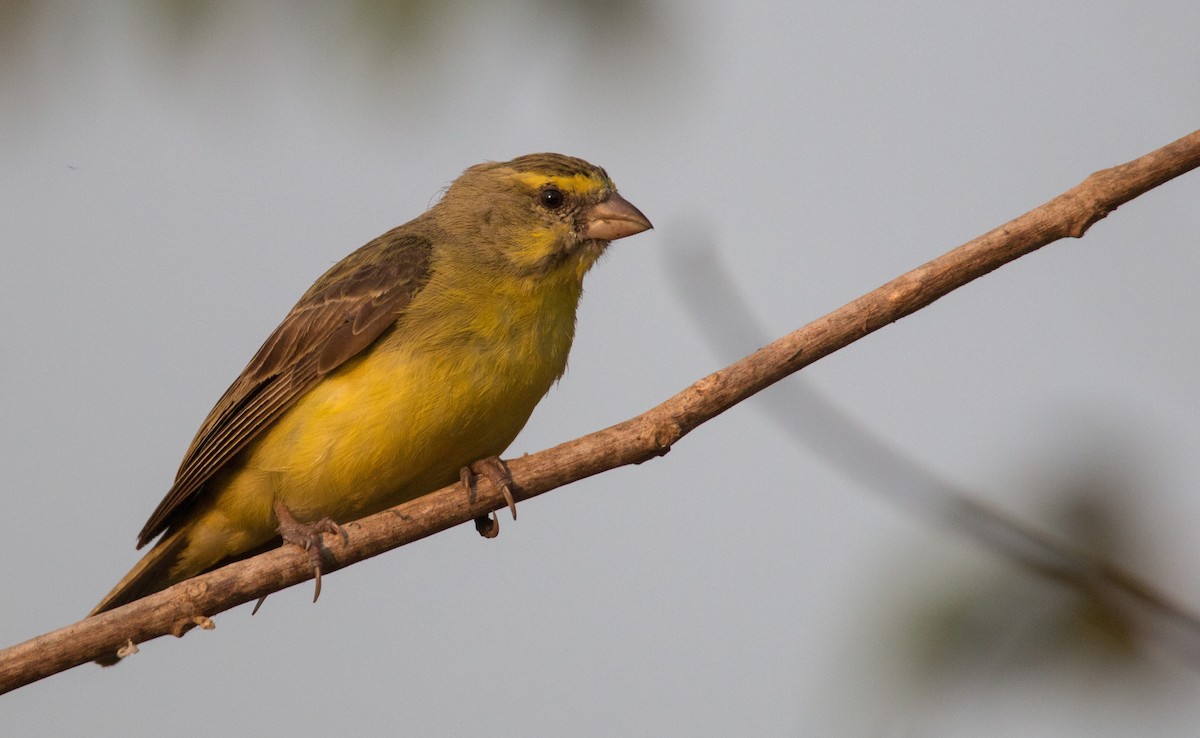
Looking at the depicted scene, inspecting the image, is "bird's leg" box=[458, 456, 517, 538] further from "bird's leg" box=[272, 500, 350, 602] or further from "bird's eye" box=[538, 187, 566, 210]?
"bird's eye" box=[538, 187, 566, 210]

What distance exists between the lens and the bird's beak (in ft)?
20.8

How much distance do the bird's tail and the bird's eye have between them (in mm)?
2470

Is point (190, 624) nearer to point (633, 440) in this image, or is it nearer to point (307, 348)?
point (307, 348)

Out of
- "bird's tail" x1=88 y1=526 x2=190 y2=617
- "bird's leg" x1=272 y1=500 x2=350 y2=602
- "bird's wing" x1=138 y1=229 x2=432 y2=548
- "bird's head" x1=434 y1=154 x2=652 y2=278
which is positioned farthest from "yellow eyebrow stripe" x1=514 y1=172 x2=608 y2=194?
"bird's tail" x1=88 y1=526 x2=190 y2=617

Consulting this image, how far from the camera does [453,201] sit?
7047 millimetres

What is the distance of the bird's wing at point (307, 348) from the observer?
6156 millimetres

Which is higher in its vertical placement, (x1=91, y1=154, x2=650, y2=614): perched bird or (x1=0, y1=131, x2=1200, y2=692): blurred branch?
(x1=91, y1=154, x2=650, y2=614): perched bird

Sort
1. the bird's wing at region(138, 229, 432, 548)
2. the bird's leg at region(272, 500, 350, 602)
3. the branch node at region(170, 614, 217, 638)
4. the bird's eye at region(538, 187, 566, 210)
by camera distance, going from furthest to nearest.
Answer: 1. the bird's eye at region(538, 187, 566, 210)
2. the bird's wing at region(138, 229, 432, 548)
3. the bird's leg at region(272, 500, 350, 602)
4. the branch node at region(170, 614, 217, 638)

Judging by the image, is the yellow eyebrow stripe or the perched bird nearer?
the perched bird

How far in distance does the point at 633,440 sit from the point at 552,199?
6.72ft

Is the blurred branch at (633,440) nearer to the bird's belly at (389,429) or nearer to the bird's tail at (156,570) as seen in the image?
the bird's belly at (389,429)

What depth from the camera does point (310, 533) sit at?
18.1 feet

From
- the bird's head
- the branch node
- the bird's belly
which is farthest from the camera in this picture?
the bird's head

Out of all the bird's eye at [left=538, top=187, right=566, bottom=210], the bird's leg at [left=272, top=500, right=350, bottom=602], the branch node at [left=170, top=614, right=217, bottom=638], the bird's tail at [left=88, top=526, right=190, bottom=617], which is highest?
the bird's eye at [left=538, top=187, right=566, bottom=210]
